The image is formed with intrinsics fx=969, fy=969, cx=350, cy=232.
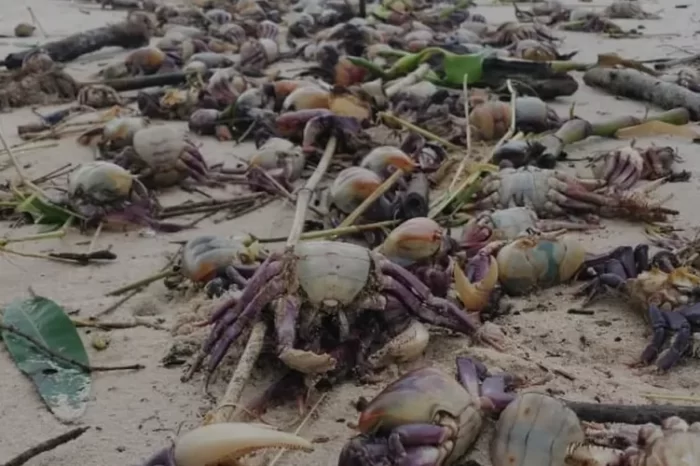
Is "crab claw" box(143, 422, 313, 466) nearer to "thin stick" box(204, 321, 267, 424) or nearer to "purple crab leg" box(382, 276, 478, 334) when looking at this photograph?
"thin stick" box(204, 321, 267, 424)

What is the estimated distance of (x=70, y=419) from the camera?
2162 millimetres

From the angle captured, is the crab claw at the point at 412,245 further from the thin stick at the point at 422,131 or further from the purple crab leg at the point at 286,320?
the thin stick at the point at 422,131

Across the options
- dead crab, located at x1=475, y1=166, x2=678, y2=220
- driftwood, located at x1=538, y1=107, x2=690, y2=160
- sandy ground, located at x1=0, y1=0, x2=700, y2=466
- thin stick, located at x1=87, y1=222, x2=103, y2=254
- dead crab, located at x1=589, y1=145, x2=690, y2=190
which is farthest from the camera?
driftwood, located at x1=538, y1=107, x2=690, y2=160

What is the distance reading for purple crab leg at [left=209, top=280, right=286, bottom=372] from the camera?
2.26 meters

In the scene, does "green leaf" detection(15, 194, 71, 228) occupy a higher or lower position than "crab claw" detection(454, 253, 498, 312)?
lower

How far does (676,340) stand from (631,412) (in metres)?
0.49

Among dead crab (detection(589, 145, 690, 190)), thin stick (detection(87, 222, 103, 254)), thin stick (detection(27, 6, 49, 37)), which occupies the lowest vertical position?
thin stick (detection(27, 6, 49, 37))

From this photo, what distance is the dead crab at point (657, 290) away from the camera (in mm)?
2355

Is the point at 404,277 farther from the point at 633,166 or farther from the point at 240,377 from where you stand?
the point at 633,166

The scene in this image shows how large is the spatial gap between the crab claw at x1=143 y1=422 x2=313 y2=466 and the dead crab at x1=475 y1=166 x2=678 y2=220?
74.9 inches

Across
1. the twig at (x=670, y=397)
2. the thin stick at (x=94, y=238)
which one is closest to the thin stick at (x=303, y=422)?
the twig at (x=670, y=397)

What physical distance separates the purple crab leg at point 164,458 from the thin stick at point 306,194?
2.24 feet

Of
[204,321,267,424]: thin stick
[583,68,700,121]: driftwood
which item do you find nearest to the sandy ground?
[204,321,267,424]: thin stick

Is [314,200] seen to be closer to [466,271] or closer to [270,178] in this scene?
[270,178]
